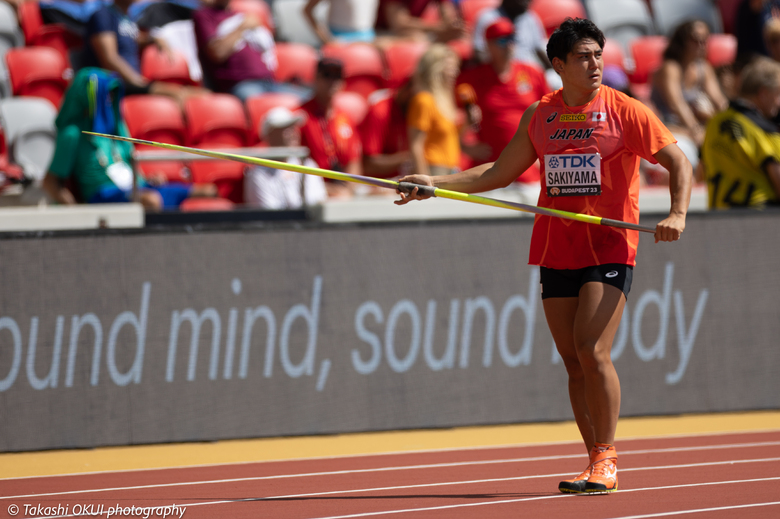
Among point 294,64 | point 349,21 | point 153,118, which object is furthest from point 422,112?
point 349,21

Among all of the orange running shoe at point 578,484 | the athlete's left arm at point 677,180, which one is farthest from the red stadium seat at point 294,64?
the orange running shoe at point 578,484

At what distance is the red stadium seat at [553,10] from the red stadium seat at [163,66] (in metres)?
4.73

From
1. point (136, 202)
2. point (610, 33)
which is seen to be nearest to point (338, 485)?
point (136, 202)

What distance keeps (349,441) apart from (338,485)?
1481 mm

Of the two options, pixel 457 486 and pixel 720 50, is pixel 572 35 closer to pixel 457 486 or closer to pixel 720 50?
pixel 457 486

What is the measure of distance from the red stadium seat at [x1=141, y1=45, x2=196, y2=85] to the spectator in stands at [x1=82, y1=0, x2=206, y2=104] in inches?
11.2

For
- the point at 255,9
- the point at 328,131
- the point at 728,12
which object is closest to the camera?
the point at 328,131

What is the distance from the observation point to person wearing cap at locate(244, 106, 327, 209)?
8227 millimetres

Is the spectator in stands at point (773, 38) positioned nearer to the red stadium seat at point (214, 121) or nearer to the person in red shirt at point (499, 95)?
the person in red shirt at point (499, 95)

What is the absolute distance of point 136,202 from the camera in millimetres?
7348

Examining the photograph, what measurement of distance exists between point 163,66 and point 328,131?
241 centimetres

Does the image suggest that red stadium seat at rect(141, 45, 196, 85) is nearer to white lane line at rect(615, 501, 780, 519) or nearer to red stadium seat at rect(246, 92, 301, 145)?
red stadium seat at rect(246, 92, 301, 145)

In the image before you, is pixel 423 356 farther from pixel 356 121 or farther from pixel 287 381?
pixel 356 121

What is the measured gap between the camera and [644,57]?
1278cm
